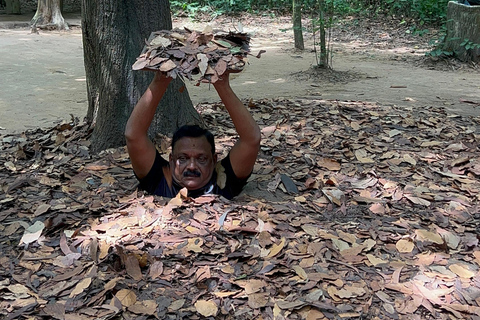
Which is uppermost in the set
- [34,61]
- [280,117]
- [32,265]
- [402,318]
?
[34,61]

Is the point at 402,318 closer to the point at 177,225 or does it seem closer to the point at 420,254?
the point at 420,254

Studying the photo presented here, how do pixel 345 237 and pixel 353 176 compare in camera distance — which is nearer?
pixel 345 237

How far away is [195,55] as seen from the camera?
264 cm

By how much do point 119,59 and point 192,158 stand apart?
137cm

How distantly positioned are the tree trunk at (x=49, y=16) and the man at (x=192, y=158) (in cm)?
1349

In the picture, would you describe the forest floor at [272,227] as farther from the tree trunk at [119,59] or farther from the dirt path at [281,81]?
the dirt path at [281,81]

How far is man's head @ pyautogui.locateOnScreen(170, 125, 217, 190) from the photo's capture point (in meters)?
3.21

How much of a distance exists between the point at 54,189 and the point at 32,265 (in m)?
1.00

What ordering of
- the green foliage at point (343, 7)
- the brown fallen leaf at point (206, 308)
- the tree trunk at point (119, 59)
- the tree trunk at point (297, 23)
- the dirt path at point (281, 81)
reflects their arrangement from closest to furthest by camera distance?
1. the brown fallen leaf at point (206, 308)
2. the tree trunk at point (119, 59)
3. the dirt path at point (281, 81)
4. the tree trunk at point (297, 23)
5. the green foliage at point (343, 7)

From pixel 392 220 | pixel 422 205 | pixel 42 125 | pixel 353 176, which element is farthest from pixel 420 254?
pixel 42 125

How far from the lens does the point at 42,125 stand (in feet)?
18.2

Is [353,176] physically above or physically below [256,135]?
below

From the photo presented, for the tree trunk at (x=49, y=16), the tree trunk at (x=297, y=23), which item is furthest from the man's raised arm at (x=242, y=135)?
the tree trunk at (x=49, y=16)

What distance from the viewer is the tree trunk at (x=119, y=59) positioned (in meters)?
4.01
